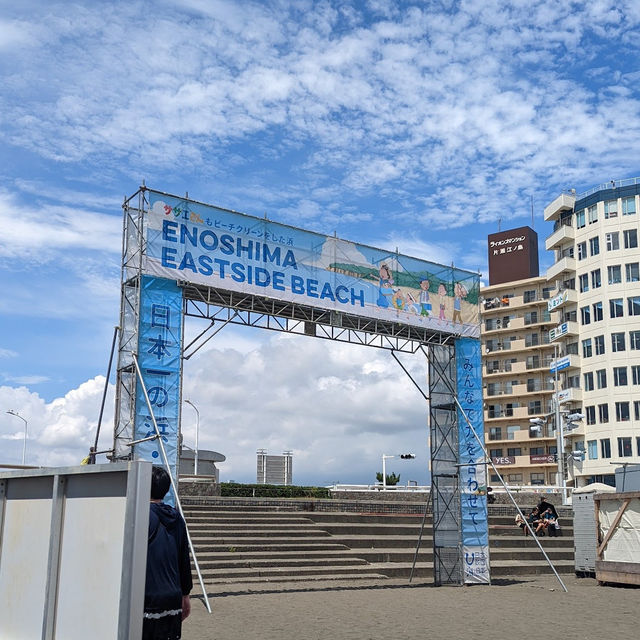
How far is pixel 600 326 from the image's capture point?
61.1 meters

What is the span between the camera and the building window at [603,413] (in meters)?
59.2

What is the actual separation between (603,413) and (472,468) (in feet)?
142

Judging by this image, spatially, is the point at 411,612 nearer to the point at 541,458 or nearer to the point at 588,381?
the point at 588,381

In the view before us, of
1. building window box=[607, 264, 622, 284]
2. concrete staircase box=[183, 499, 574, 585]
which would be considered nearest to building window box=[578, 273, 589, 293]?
building window box=[607, 264, 622, 284]

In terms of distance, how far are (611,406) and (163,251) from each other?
49.8 m

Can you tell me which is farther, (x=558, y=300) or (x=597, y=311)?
(x=558, y=300)

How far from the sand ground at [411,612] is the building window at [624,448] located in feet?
131

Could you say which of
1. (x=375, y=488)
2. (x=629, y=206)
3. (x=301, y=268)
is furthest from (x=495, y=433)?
(x=301, y=268)

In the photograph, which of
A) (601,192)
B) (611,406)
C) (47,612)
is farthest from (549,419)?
(47,612)

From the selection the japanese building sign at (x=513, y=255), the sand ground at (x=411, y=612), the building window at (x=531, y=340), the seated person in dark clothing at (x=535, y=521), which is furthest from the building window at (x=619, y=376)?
the sand ground at (x=411, y=612)

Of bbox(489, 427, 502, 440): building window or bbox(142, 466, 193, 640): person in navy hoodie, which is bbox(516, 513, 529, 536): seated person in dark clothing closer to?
bbox(142, 466, 193, 640): person in navy hoodie

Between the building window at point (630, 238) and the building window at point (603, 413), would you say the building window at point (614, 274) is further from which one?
the building window at point (603, 413)

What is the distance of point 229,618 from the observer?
42.5 feet

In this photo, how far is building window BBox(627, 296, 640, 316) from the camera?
59.0 metres
